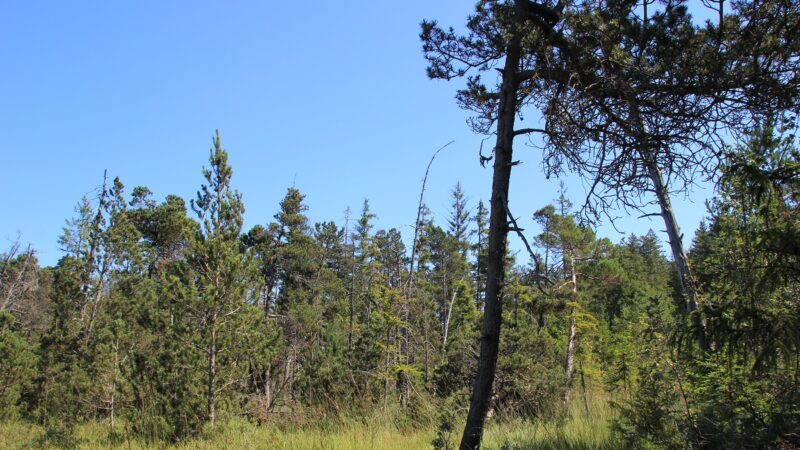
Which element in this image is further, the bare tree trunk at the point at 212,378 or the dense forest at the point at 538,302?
the bare tree trunk at the point at 212,378

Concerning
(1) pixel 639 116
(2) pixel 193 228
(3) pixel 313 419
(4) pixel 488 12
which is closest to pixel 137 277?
(2) pixel 193 228

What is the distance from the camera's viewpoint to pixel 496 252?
3.79 meters

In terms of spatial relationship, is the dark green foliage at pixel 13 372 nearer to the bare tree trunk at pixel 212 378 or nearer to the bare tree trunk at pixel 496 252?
the bare tree trunk at pixel 212 378

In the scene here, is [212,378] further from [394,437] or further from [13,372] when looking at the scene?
[13,372]

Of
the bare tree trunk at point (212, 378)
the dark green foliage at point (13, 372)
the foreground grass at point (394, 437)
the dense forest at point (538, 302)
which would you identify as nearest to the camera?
the dense forest at point (538, 302)

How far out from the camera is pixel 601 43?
3453 mm

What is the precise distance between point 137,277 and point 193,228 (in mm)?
9021

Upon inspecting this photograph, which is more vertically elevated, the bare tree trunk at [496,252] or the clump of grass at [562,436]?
the bare tree trunk at [496,252]

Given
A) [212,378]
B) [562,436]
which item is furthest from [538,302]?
[212,378]

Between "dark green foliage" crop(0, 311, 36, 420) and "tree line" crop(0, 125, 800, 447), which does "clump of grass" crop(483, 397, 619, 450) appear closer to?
"tree line" crop(0, 125, 800, 447)

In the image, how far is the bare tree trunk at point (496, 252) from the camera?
3625mm

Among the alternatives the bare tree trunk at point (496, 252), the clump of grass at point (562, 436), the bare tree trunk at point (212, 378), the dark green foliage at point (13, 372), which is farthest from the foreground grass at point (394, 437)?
the dark green foliage at point (13, 372)

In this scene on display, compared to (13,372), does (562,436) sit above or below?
below

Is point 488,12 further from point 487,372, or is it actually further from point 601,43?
point 487,372
